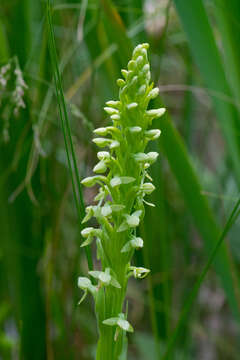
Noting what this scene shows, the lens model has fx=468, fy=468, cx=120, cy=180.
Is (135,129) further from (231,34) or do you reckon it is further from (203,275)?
(231,34)

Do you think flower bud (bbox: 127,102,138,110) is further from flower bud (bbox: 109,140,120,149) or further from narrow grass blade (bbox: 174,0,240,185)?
narrow grass blade (bbox: 174,0,240,185)

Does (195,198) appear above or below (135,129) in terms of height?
below

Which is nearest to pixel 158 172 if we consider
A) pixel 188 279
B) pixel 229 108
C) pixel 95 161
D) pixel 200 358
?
pixel 229 108

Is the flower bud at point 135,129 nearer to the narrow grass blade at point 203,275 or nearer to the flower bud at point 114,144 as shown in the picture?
the flower bud at point 114,144

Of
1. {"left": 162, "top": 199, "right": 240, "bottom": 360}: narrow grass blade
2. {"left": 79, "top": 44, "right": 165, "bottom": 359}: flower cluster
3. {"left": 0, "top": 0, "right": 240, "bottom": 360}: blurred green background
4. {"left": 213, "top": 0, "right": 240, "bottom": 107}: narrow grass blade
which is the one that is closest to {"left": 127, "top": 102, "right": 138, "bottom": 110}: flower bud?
{"left": 79, "top": 44, "right": 165, "bottom": 359}: flower cluster

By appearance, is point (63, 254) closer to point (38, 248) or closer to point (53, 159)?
point (38, 248)

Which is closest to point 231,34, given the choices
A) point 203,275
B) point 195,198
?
point 195,198
